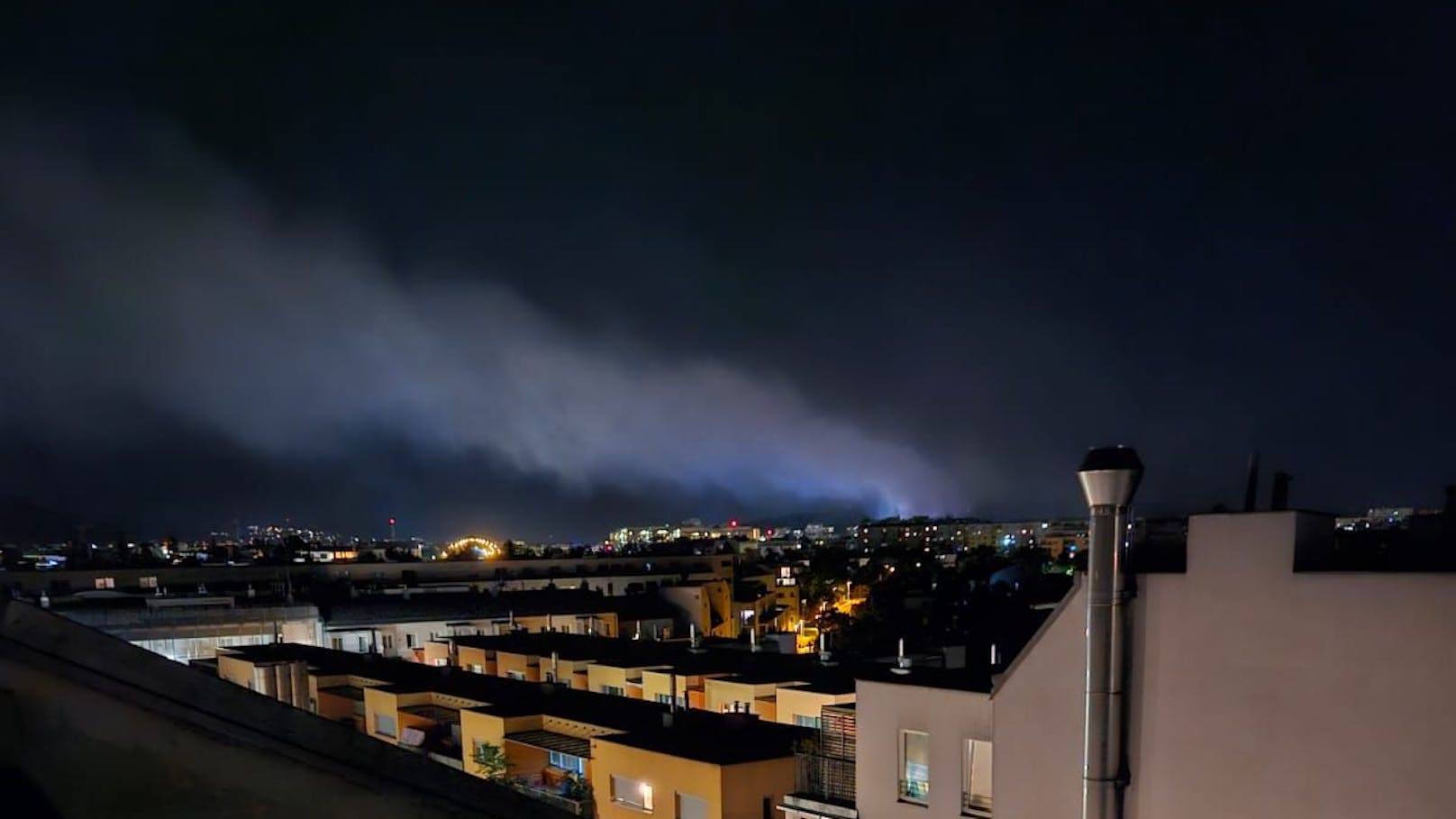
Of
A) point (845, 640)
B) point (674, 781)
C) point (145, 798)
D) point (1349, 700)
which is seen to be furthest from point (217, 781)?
point (845, 640)

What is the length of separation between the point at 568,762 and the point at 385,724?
6.83 meters

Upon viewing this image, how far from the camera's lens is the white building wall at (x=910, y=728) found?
11.6m

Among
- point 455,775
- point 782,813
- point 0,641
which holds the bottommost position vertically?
point 782,813

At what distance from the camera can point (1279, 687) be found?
7.93 metres

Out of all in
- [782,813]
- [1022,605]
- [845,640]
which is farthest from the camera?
[845,640]

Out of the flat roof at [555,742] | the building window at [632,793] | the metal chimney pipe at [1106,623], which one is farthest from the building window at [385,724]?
the metal chimney pipe at [1106,623]

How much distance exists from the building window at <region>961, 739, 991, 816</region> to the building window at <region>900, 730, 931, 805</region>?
2.13 feet

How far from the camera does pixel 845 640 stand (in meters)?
43.9

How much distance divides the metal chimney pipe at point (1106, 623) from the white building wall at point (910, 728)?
10.1ft

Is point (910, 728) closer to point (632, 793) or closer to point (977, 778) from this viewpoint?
point (977, 778)

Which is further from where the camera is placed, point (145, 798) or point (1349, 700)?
point (1349, 700)

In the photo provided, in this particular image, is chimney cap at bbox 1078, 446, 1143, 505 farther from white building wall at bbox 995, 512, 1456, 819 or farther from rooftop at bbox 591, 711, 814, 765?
rooftop at bbox 591, 711, 814, 765

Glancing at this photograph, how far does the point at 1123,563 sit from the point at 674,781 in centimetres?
1034

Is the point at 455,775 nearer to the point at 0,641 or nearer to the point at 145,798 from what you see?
the point at 145,798
